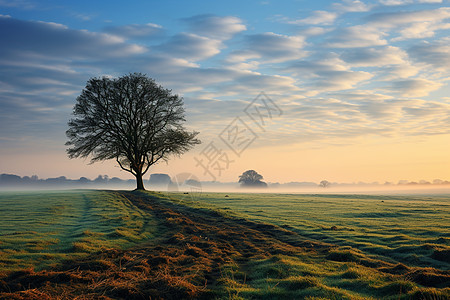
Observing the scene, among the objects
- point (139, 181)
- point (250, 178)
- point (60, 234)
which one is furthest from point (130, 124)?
point (250, 178)

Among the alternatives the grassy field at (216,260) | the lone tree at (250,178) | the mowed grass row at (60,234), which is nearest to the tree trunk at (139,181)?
the mowed grass row at (60,234)

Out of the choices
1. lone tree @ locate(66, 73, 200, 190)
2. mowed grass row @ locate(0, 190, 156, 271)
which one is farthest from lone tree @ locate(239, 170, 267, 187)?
mowed grass row @ locate(0, 190, 156, 271)

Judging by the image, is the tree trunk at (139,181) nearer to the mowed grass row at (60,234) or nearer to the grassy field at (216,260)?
the mowed grass row at (60,234)

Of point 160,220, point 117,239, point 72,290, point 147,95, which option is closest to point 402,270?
point 72,290

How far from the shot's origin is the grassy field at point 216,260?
8.98 meters

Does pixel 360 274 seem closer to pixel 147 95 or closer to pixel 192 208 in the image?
pixel 192 208

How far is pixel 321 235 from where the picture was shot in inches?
779

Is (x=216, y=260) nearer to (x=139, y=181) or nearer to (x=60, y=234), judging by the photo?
(x=60, y=234)

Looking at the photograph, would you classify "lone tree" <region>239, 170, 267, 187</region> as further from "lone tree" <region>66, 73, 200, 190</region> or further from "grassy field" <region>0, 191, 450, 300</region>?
"grassy field" <region>0, 191, 450, 300</region>

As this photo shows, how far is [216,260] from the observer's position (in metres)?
13.0

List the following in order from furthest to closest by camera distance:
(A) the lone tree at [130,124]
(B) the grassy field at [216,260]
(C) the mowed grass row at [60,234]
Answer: (A) the lone tree at [130,124] < (C) the mowed grass row at [60,234] < (B) the grassy field at [216,260]

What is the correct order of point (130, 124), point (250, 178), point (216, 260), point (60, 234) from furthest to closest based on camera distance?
1. point (250, 178)
2. point (130, 124)
3. point (60, 234)
4. point (216, 260)

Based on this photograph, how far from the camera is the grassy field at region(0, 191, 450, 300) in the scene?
8.98 metres

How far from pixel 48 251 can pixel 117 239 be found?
3636 millimetres
